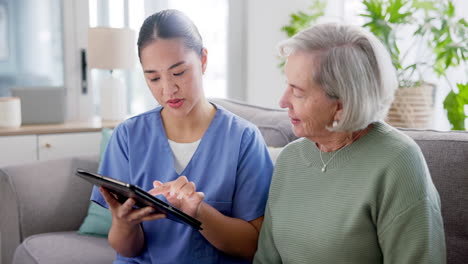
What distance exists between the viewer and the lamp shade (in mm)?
2932

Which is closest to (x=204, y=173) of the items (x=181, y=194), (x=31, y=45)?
(x=181, y=194)

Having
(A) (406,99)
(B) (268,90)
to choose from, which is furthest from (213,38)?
(A) (406,99)

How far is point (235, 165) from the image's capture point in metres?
1.39

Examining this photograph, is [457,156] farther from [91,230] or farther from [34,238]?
[34,238]

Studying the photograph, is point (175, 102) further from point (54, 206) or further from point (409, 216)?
point (54, 206)

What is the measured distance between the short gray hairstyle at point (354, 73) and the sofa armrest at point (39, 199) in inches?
51.3

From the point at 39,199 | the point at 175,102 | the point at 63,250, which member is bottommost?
the point at 63,250

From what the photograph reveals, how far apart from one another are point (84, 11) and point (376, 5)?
1753 mm

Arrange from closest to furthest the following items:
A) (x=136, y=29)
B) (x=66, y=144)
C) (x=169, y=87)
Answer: (x=169, y=87) → (x=66, y=144) → (x=136, y=29)

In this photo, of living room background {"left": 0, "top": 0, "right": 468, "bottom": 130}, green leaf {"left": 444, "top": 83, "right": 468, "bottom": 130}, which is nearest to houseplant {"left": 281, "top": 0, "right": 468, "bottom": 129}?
living room background {"left": 0, "top": 0, "right": 468, "bottom": 130}

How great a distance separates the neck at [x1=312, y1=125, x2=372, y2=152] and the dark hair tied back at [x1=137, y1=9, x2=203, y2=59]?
392 mm

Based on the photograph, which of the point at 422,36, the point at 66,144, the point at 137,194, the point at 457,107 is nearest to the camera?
the point at 137,194

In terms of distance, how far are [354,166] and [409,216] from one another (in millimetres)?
162

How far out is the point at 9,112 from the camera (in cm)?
276
